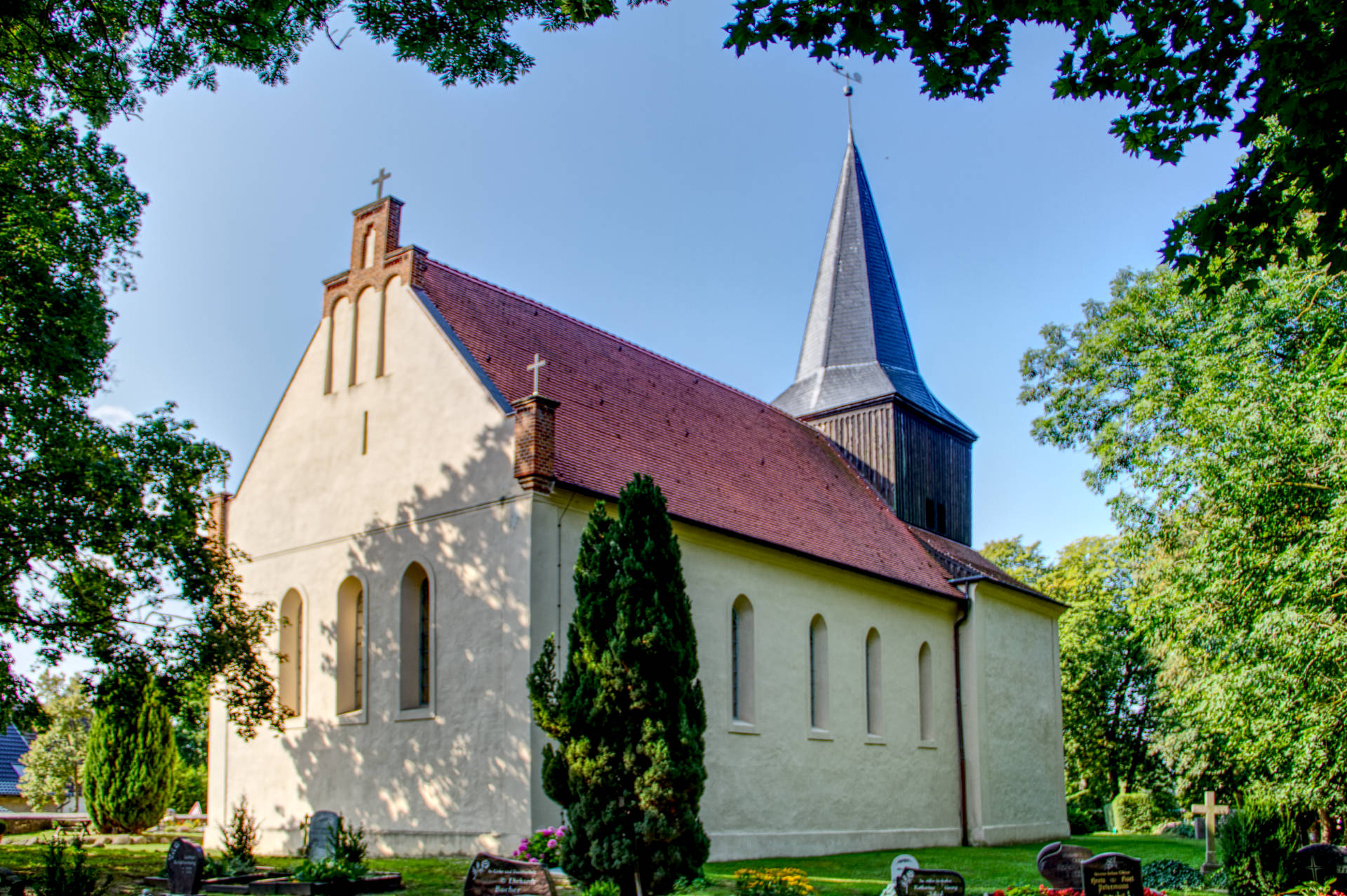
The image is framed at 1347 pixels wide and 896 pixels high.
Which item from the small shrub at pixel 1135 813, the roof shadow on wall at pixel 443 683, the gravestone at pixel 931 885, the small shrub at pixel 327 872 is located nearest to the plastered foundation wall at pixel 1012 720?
the roof shadow on wall at pixel 443 683

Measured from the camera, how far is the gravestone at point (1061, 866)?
520 inches

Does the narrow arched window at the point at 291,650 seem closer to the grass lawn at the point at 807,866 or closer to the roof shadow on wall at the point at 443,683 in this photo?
the roof shadow on wall at the point at 443,683

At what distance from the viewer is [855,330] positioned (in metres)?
30.2

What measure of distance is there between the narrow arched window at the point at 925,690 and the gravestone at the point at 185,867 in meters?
15.5

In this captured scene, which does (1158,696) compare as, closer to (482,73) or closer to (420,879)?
(420,879)

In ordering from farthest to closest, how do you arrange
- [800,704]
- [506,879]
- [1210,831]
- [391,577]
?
1. [800,704]
2. [1210,831]
3. [391,577]
4. [506,879]

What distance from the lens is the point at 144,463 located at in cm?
1578

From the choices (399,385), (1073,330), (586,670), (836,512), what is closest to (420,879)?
(586,670)

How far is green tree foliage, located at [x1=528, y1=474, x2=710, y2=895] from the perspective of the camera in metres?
12.0

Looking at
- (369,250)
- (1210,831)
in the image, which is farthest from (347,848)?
(1210,831)

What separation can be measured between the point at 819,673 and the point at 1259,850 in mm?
8432

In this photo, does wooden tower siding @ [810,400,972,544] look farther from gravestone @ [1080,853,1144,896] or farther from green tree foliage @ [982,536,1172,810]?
gravestone @ [1080,853,1144,896]

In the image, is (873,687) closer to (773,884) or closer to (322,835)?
(773,884)

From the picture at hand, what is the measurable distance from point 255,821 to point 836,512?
12941mm
